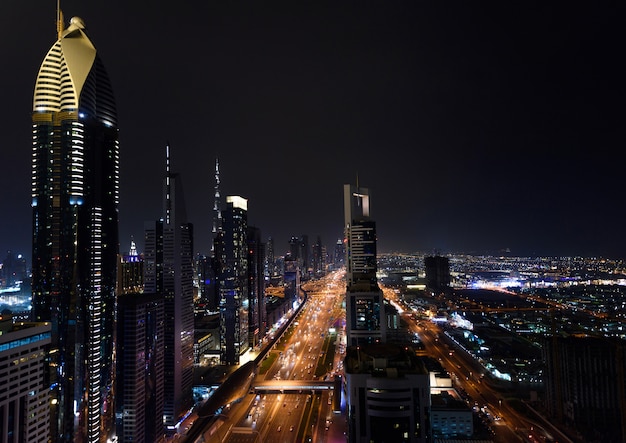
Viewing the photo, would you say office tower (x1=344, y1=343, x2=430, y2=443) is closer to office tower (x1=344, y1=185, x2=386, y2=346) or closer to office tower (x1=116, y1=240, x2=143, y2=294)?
office tower (x1=344, y1=185, x2=386, y2=346)

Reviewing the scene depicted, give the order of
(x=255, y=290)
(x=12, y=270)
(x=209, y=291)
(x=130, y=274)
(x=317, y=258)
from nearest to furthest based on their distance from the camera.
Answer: (x=130, y=274) < (x=255, y=290) < (x=209, y=291) < (x=12, y=270) < (x=317, y=258)

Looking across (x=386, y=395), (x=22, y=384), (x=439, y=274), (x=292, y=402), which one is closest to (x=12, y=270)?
(x=292, y=402)

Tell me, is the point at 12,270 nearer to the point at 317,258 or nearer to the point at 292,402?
the point at 292,402

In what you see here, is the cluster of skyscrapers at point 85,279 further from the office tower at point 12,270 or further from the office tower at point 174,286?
the office tower at point 12,270

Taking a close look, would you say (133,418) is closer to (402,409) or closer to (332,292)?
(402,409)

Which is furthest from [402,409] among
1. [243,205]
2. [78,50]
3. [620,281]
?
[620,281]

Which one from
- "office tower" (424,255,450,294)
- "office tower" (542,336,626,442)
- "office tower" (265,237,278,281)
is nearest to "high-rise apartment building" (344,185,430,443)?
"office tower" (542,336,626,442)
